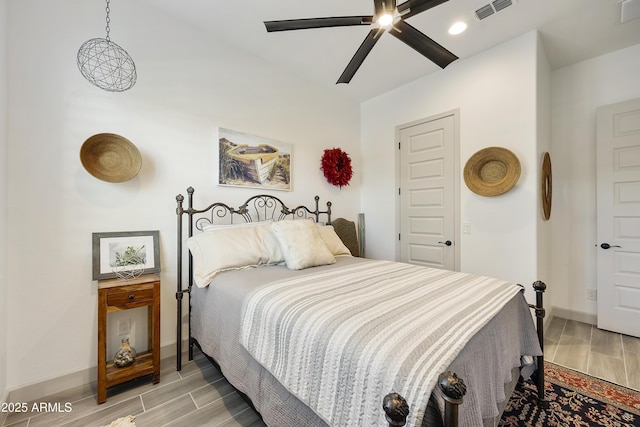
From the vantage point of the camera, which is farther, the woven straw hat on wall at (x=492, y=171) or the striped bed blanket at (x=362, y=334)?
the woven straw hat on wall at (x=492, y=171)

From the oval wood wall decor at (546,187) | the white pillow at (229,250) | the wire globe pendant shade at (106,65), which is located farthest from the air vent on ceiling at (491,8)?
the wire globe pendant shade at (106,65)

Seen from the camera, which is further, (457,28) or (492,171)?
(492,171)

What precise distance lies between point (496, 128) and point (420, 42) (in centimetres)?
148

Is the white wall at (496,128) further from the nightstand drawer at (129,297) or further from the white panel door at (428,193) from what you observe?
the nightstand drawer at (129,297)

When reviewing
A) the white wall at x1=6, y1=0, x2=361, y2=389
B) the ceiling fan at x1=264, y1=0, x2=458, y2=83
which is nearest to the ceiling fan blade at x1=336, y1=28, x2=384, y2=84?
the ceiling fan at x1=264, y1=0, x2=458, y2=83

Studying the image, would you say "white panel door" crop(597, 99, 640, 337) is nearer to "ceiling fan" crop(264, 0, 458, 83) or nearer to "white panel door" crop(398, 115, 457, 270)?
"white panel door" crop(398, 115, 457, 270)

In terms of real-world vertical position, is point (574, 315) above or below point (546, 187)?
below

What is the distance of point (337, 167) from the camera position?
3.48m

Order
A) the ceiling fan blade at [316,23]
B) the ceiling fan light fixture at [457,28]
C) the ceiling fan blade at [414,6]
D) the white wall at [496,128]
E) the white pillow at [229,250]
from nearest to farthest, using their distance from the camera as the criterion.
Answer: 1. the ceiling fan blade at [414,6]
2. the ceiling fan blade at [316,23]
3. the white pillow at [229,250]
4. the ceiling fan light fixture at [457,28]
5. the white wall at [496,128]

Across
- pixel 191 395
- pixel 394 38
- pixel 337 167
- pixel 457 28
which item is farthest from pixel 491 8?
pixel 191 395

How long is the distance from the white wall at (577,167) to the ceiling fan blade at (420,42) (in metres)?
2.28

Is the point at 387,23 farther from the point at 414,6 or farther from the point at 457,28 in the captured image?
the point at 457,28

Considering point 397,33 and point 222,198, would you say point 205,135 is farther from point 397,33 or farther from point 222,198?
point 397,33

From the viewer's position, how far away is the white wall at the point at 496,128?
245cm
